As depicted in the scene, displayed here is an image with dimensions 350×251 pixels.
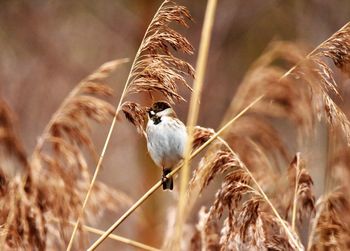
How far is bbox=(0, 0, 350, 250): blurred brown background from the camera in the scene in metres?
9.23

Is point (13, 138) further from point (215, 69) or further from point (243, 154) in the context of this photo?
point (215, 69)

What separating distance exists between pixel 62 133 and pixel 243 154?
539 millimetres

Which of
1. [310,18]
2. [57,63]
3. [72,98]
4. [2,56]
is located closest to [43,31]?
[57,63]

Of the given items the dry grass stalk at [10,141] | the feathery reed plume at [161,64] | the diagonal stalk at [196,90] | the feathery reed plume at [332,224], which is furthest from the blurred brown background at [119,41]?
the diagonal stalk at [196,90]

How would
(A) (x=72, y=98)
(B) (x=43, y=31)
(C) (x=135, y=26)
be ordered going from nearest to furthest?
(A) (x=72, y=98), (C) (x=135, y=26), (B) (x=43, y=31)

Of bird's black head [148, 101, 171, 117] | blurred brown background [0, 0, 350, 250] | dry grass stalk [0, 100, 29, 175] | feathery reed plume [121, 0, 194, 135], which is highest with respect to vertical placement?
blurred brown background [0, 0, 350, 250]

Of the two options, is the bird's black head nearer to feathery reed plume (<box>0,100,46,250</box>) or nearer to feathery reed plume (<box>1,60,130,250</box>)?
feathery reed plume (<box>1,60,130,250</box>)

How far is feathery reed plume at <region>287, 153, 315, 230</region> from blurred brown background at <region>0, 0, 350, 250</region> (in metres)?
5.72

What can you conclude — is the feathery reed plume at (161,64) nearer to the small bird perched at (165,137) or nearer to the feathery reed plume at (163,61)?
the feathery reed plume at (163,61)

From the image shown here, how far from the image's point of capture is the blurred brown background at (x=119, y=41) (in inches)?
363

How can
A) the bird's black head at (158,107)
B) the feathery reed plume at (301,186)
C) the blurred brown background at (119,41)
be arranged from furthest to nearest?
the blurred brown background at (119,41) → the bird's black head at (158,107) → the feathery reed plume at (301,186)

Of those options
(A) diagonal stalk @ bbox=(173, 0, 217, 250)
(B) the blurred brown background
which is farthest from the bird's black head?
(B) the blurred brown background

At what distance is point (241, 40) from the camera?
406 inches

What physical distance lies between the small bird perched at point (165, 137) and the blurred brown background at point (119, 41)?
464cm
